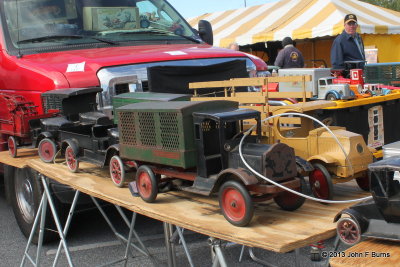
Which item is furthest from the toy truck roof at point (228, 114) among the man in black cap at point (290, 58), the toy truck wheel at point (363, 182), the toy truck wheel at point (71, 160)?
the man in black cap at point (290, 58)

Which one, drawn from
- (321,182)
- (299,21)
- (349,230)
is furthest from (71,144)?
(299,21)

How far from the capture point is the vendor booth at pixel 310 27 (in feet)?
46.8

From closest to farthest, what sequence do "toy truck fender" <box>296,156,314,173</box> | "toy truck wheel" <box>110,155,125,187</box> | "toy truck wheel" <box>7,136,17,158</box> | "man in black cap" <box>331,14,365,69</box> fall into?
"toy truck fender" <box>296,156,314,173</box>, "toy truck wheel" <box>110,155,125,187</box>, "toy truck wheel" <box>7,136,17,158</box>, "man in black cap" <box>331,14,365,69</box>

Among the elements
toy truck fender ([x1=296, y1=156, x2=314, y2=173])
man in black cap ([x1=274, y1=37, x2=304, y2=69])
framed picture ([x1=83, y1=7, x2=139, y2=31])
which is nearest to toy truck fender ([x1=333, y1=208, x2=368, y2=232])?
toy truck fender ([x1=296, y1=156, x2=314, y2=173])

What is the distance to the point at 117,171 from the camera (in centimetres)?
330

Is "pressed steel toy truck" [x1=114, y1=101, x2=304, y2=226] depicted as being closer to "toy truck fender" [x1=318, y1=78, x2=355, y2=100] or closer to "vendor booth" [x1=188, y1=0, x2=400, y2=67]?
"toy truck fender" [x1=318, y1=78, x2=355, y2=100]

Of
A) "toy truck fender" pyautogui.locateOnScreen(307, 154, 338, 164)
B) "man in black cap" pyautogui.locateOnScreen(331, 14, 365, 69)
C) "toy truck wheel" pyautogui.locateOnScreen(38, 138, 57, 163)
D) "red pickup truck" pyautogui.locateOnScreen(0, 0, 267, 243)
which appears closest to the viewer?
"toy truck fender" pyautogui.locateOnScreen(307, 154, 338, 164)

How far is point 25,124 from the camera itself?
4383 millimetres

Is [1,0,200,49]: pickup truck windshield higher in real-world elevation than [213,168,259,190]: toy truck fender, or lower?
higher

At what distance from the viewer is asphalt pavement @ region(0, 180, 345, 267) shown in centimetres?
454

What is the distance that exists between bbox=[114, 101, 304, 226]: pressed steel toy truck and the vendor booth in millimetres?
10764

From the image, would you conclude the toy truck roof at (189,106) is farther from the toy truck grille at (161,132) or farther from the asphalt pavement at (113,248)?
the asphalt pavement at (113,248)

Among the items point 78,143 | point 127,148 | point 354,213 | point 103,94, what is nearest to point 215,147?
point 127,148

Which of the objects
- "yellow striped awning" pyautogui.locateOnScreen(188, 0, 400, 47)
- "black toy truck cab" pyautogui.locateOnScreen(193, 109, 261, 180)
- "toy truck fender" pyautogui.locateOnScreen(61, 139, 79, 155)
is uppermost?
"yellow striped awning" pyautogui.locateOnScreen(188, 0, 400, 47)
